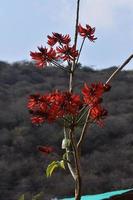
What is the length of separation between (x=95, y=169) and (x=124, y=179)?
5.67 feet

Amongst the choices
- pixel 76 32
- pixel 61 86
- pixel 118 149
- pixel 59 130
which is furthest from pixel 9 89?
pixel 76 32

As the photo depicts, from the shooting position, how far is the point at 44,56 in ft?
13.2

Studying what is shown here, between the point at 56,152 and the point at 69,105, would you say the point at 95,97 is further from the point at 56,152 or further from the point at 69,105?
the point at 56,152

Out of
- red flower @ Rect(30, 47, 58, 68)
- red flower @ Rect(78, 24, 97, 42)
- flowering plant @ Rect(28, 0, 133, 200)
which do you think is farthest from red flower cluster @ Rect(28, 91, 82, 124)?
A: red flower @ Rect(78, 24, 97, 42)

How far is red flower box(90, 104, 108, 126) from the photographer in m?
3.64

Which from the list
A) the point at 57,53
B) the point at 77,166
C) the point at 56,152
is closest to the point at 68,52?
the point at 57,53

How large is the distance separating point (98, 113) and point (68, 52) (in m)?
0.55

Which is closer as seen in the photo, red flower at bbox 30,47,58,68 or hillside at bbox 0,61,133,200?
red flower at bbox 30,47,58,68

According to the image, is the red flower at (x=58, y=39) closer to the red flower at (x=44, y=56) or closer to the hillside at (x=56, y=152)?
the red flower at (x=44, y=56)

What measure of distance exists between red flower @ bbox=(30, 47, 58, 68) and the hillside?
32.6ft

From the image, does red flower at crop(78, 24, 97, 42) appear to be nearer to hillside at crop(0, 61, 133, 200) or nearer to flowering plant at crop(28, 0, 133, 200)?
flowering plant at crop(28, 0, 133, 200)

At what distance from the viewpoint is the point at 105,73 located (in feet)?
146

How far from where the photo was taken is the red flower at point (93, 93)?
3.57m

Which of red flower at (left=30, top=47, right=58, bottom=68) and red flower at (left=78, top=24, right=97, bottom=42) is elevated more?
red flower at (left=78, top=24, right=97, bottom=42)
